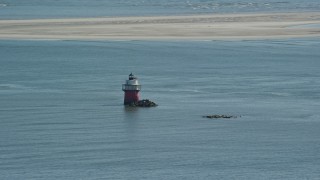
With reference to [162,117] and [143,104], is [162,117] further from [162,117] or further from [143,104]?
[143,104]

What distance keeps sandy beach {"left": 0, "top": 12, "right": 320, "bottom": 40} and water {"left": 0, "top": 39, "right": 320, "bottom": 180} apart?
1121 centimetres

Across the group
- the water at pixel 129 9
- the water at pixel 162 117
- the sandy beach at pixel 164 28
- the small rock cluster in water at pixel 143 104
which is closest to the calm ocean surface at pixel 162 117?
the water at pixel 162 117

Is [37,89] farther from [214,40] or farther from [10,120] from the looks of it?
[214,40]

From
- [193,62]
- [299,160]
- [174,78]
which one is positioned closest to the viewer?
[299,160]

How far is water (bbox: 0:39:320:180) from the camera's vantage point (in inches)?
833

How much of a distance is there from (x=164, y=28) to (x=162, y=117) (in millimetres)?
36125

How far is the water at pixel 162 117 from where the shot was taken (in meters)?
21.2

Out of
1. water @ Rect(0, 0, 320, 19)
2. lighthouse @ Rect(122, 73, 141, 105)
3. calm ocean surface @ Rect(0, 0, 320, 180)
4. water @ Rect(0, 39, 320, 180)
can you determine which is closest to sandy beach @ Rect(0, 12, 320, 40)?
water @ Rect(0, 0, 320, 19)

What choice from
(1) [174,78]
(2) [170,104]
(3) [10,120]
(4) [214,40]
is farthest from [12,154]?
(4) [214,40]

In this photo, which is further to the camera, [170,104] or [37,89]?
[37,89]

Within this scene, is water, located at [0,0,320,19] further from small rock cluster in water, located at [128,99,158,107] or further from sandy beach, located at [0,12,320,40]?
small rock cluster in water, located at [128,99,158,107]

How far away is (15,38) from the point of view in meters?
56.1

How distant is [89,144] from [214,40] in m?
31.9

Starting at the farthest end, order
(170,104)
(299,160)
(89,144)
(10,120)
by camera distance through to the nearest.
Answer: (170,104), (10,120), (89,144), (299,160)
